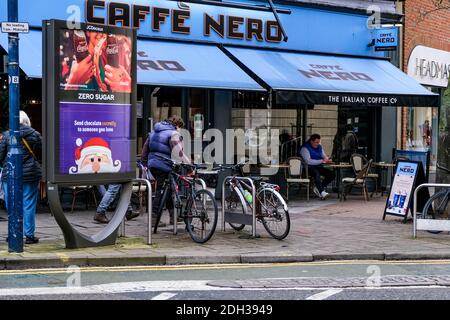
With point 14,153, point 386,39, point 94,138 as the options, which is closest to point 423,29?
point 386,39

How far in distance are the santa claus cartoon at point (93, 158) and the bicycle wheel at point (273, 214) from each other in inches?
89.0

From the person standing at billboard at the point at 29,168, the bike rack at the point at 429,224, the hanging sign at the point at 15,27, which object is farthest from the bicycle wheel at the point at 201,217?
the hanging sign at the point at 15,27

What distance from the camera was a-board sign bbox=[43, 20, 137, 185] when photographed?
8289 millimetres

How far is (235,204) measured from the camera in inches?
406

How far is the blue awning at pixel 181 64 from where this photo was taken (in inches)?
491

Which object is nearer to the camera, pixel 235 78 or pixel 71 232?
pixel 71 232

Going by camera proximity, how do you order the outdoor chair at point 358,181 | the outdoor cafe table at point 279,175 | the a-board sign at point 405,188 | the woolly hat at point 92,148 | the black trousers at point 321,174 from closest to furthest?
the woolly hat at point 92,148
the a-board sign at point 405,188
the outdoor chair at point 358,181
the outdoor cafe table at point 279,175
the black trousers at point 321,174

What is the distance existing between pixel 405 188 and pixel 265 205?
11.0 ft

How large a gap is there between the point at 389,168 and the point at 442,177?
6098mm

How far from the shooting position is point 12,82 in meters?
8.24

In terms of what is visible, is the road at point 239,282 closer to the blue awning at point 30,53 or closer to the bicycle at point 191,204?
the bicycle at point 191,204

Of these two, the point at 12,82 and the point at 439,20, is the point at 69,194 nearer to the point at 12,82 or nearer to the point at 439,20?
the point at 12,82

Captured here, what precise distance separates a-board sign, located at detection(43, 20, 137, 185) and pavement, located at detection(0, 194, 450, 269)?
102cm
